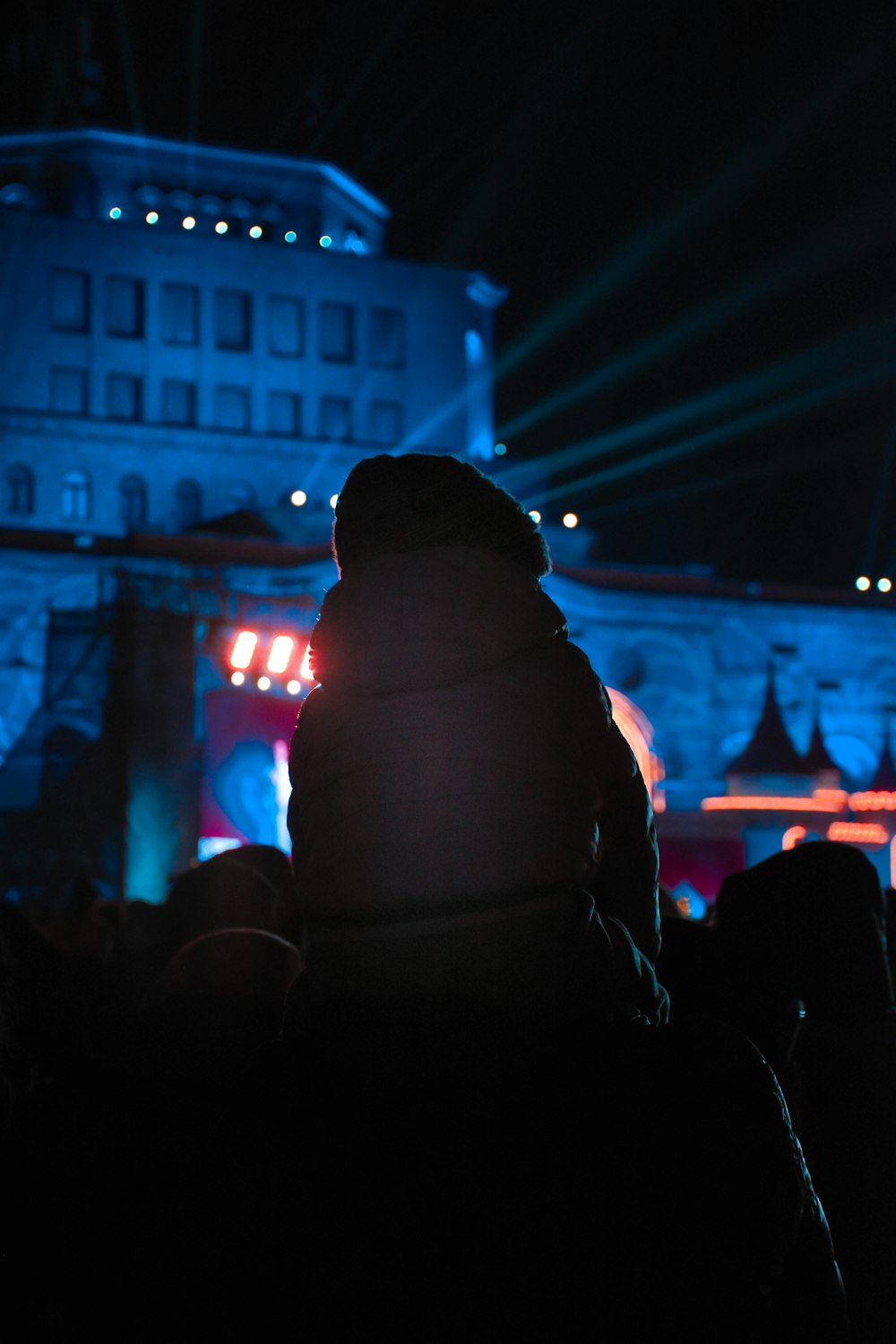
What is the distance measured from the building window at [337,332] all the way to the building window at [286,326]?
0.65m

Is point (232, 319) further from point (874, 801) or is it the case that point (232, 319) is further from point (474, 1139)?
point (474, 1139)

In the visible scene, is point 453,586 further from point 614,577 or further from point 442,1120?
point 614,577

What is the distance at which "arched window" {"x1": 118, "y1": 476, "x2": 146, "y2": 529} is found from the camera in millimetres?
44844

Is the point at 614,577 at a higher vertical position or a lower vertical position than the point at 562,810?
higher

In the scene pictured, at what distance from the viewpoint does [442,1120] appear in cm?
171

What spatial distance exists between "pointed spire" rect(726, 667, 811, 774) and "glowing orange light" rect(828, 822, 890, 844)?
1.31 meters

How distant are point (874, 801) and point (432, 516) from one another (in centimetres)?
3032

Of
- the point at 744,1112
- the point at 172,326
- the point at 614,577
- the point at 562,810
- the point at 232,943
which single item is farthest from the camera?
the point at 172,326

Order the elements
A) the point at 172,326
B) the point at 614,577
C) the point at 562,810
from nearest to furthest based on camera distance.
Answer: the point at 562,810, the point at 614,577, the point at 172,326

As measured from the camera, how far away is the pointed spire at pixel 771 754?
28.8 meters

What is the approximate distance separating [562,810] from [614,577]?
111 feet

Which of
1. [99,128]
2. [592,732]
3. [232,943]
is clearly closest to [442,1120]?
[592,732]

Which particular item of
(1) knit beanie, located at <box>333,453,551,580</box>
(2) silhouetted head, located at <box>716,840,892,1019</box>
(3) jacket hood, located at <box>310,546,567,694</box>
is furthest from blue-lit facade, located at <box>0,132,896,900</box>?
(3) jacket hood, located at <box>310,546,567,694</box>

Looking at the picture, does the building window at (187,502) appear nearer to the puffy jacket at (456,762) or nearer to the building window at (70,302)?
the building window at (70,302)
